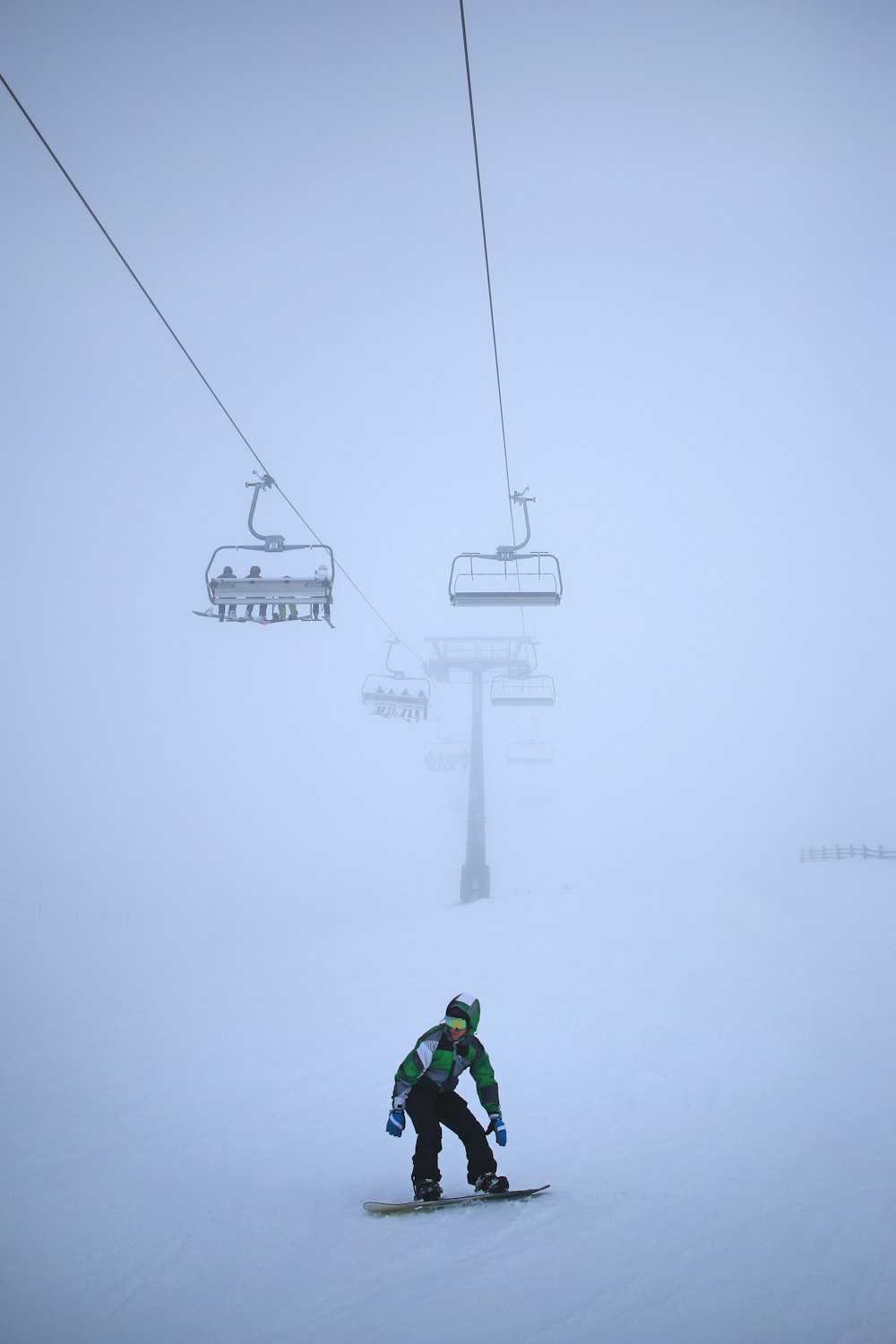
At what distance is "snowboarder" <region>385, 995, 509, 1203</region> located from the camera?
15.9 ft

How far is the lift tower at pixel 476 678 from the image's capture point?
911 inches

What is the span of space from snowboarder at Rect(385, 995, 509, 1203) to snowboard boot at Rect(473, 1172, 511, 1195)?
13 millimetres

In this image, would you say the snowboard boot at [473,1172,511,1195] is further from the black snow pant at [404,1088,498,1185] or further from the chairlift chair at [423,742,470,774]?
the chairlift chair at [423,742,470,774]

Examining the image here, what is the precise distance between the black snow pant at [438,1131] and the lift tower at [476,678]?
684 inches

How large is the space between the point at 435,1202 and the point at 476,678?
2126cm

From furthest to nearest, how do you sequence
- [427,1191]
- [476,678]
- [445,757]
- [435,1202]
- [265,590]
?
[445,757]
[476,678]
[265,590]
[427,1191]
[435,1202]

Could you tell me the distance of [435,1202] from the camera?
4.57 metres

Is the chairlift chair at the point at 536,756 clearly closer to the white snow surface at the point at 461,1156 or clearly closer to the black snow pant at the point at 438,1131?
the white snow surface at the point at 461,1156

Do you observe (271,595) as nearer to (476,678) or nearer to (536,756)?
(536,756)

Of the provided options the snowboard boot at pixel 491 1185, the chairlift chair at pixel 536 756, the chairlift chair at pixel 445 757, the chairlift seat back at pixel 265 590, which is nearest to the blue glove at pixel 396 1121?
the snowboard boot at pixel 491 1185

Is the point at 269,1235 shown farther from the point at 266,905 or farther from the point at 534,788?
the point at 266,905

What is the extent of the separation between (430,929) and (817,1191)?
13.9 meters

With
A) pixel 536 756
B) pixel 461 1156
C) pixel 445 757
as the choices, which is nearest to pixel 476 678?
pixel 445 757

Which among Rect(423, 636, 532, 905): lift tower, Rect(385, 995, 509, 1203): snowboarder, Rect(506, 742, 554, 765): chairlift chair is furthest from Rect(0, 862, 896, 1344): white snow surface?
Rect(506, 742, 554, 765): chairlift chair
